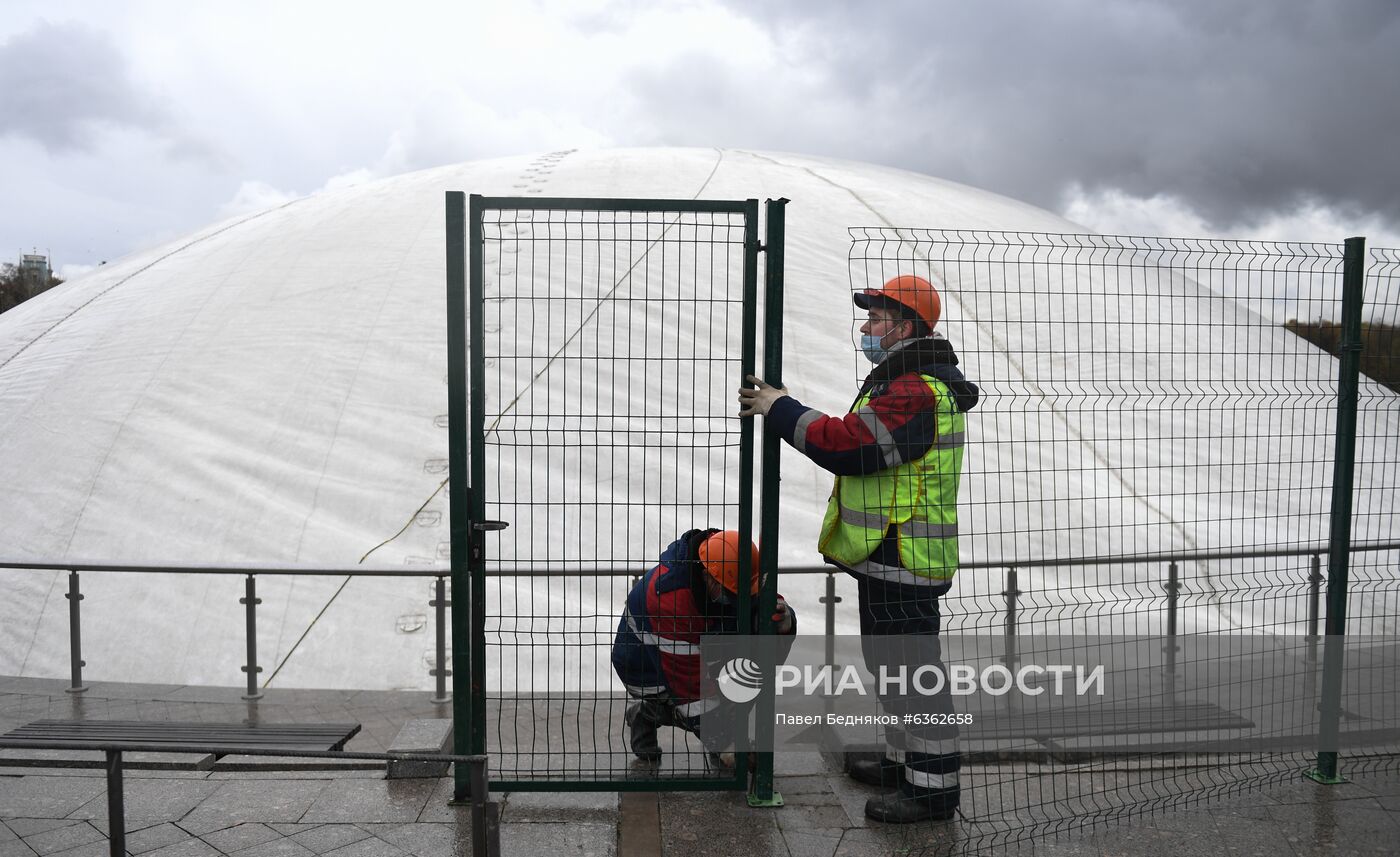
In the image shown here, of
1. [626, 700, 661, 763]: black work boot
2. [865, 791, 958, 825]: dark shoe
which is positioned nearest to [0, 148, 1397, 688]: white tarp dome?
[865, 791, 958, 825]: dark shoe

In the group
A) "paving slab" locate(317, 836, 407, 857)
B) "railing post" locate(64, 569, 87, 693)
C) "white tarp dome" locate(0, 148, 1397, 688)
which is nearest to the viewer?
"paving slab" locate(317, 836, 407, 857)

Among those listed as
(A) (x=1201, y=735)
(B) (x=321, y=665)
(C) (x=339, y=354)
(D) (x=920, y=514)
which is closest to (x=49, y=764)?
(B) (x=321, y=665)

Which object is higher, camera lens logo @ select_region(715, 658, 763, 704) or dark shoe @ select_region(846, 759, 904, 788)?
camera lens logo @ select_region(715, 658, 763, 704)

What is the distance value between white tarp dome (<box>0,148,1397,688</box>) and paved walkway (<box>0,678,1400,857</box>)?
→ 133cm

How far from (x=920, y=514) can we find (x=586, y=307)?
16.9 feet

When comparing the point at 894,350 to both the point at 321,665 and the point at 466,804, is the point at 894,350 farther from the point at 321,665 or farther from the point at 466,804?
the point at 321,665

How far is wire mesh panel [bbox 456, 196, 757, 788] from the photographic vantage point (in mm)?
3932

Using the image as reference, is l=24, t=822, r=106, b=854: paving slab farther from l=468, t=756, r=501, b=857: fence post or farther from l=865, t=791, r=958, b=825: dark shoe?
l=865, t=791, r=958, b=825: dark shoe

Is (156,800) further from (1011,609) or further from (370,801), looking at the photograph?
(1011,609)

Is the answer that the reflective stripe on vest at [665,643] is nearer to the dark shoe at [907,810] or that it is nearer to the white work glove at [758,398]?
the dark shoe at [907,810]

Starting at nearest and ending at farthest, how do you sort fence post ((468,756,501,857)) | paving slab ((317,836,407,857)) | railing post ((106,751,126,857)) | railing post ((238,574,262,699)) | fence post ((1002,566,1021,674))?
fence post ((468,756,501,857))
railing post ((106,751,126,857))
paving slab ((317,836,407,857))
fence post ((1002,566,1021,674))
railing post ((238,574,262,699))

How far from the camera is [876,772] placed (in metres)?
4.19

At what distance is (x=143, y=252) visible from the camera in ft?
44.5

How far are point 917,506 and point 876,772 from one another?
1.21m
